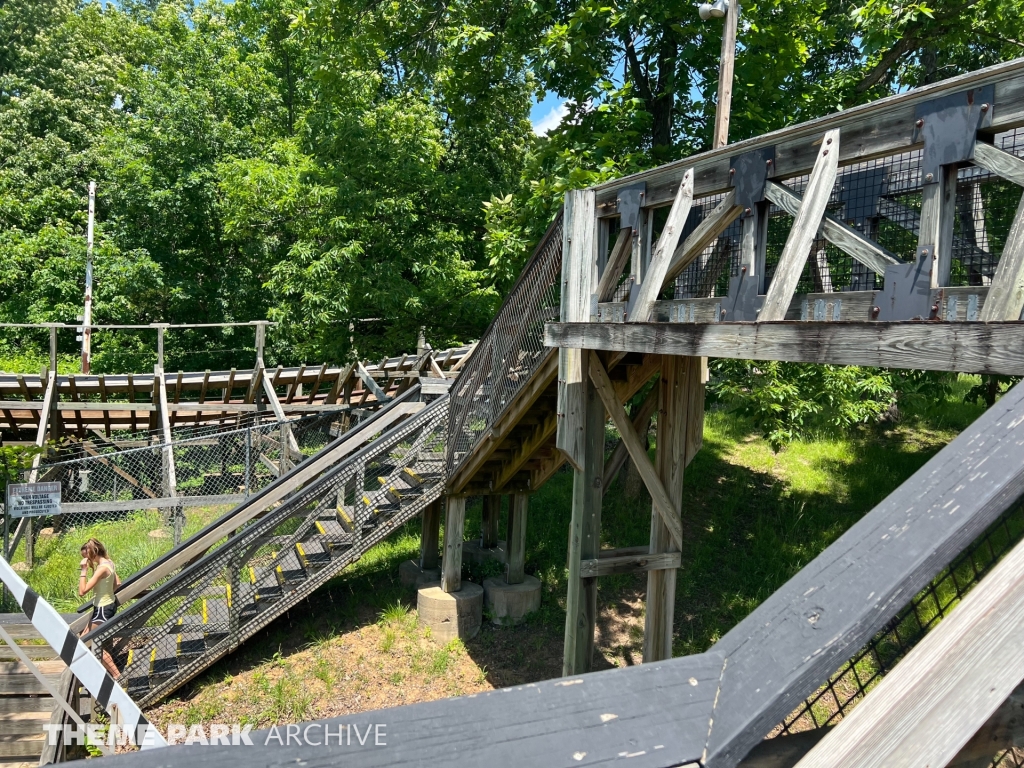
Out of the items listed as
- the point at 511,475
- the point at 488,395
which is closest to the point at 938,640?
the point at 488,395

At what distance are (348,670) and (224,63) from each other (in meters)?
18.6

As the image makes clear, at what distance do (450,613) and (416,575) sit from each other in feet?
4.06

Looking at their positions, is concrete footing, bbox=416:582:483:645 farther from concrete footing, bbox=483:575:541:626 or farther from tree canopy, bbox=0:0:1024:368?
tree canopy, bbox=0:0:1024:368

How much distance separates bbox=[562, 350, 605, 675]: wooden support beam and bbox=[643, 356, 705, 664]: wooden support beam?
543mm

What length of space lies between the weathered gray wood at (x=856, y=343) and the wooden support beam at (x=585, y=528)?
0.90m

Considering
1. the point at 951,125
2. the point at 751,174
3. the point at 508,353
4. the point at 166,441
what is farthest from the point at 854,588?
the point at 166,441

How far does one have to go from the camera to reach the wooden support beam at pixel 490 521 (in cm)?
985

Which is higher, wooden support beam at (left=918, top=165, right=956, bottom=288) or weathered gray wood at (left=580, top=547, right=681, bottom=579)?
wooden support beam at (left=918, top=165, right=956, bottom=288)

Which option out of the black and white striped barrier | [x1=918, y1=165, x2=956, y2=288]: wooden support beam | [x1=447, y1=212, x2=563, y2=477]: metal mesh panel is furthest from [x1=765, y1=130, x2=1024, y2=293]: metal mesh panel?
the black and white striped barrier

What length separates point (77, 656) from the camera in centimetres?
339

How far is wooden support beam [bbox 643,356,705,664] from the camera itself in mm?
5773

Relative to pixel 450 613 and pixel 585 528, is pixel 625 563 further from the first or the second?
pixel 450 613

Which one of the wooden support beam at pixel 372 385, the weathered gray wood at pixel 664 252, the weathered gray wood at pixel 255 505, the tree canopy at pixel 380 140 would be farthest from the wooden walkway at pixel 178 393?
the weathered gray wood at pixel 664 252

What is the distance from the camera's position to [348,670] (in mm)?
7695
